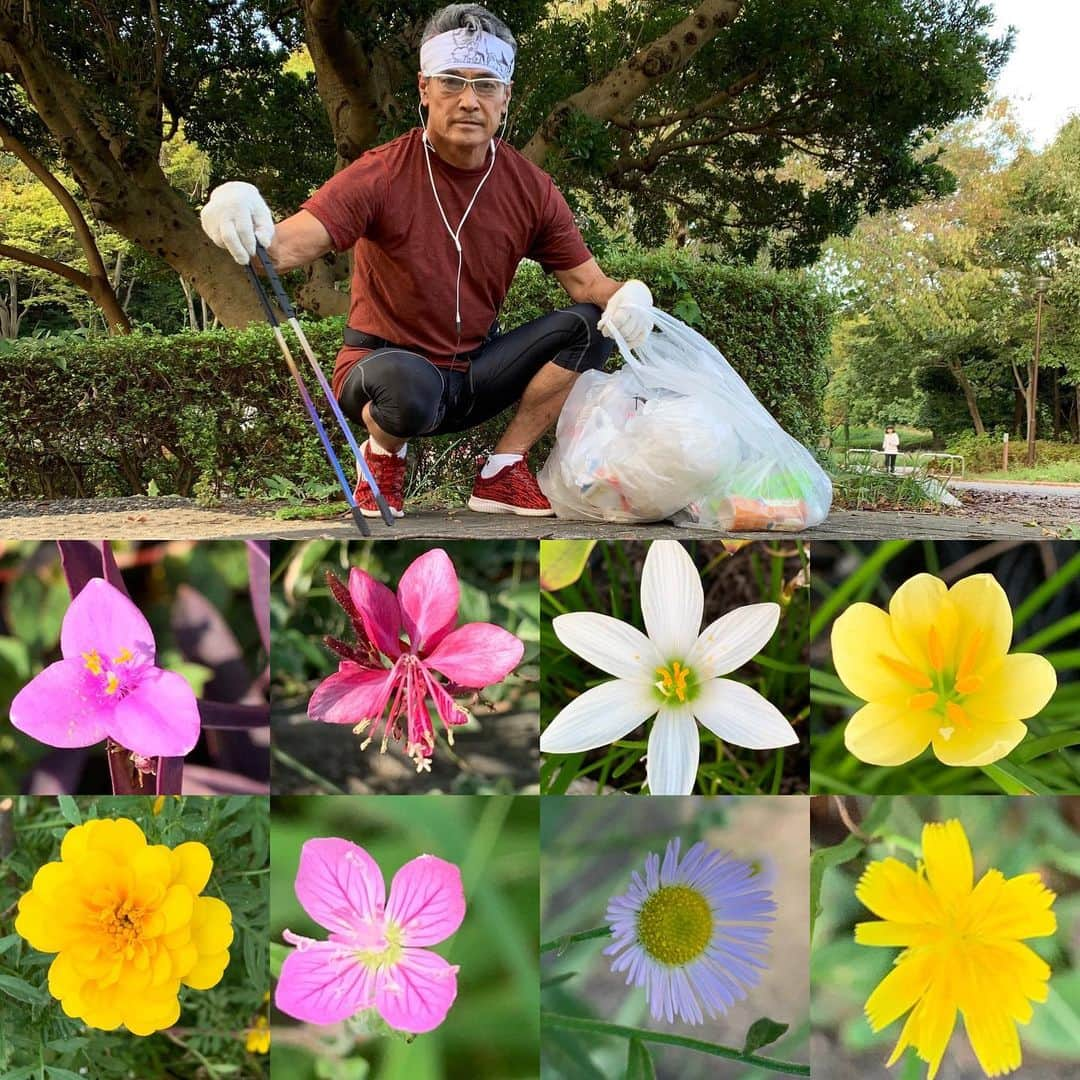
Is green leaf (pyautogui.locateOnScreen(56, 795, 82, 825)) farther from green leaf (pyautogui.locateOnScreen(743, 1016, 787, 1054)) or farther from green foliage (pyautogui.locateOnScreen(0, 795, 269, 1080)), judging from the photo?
green leaf (pyautogui.locateOnScreen(743, 1016, 787, 1054))

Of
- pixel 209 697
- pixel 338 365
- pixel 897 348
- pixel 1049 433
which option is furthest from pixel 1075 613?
pixel 897 348

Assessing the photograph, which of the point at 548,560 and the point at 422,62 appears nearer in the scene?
the point at 548,560

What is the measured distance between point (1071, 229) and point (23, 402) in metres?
17.4

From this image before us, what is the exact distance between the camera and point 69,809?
1162 mm

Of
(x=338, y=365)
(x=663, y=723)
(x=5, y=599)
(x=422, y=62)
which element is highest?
(x=422, y=62)

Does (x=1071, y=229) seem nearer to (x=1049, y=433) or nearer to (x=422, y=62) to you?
(x=1049, y=433)

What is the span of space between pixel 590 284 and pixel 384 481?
74cm

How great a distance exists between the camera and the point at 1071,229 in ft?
54.0

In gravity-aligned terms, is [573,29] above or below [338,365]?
above

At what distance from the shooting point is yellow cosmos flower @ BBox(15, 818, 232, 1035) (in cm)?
117

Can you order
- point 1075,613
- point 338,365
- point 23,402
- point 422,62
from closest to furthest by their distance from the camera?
point 1075,613 → point 422,62 → point 338,365 → point 23,402

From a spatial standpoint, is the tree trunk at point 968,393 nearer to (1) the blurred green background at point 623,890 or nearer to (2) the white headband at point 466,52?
(2) the white headband at point 466,52

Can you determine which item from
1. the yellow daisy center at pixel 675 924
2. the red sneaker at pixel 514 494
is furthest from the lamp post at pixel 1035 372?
the yellow daisy center at pixel 675 924

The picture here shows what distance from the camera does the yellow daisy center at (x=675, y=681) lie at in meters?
1.12
